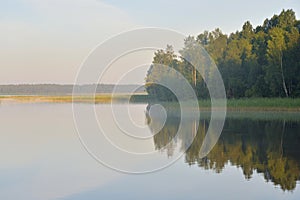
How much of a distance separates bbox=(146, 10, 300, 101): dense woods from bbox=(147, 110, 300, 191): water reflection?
18.8 meters

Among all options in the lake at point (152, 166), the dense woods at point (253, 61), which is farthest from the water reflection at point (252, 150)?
the dense woods at point (253, 61)

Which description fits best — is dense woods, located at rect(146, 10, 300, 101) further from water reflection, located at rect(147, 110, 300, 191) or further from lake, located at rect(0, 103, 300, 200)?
lake, located at rect(0, 103, 300, 200)

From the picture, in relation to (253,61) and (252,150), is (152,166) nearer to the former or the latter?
(252,150)

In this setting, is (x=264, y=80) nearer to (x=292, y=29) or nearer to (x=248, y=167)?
(x=292, y=29)

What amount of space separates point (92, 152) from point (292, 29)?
3407cm

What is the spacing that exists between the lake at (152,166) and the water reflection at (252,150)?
0.03 metres

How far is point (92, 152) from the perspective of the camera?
860 inches

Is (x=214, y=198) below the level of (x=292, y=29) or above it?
below

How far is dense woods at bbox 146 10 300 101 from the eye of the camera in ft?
153

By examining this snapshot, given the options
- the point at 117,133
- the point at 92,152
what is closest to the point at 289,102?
the point at 117,133

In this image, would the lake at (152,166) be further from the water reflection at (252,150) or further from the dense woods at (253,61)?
the dense woods at (253,61)

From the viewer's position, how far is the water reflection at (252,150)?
14555 millimetres

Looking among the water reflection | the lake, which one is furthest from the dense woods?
the lake

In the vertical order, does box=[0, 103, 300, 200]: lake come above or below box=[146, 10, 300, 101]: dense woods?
below
